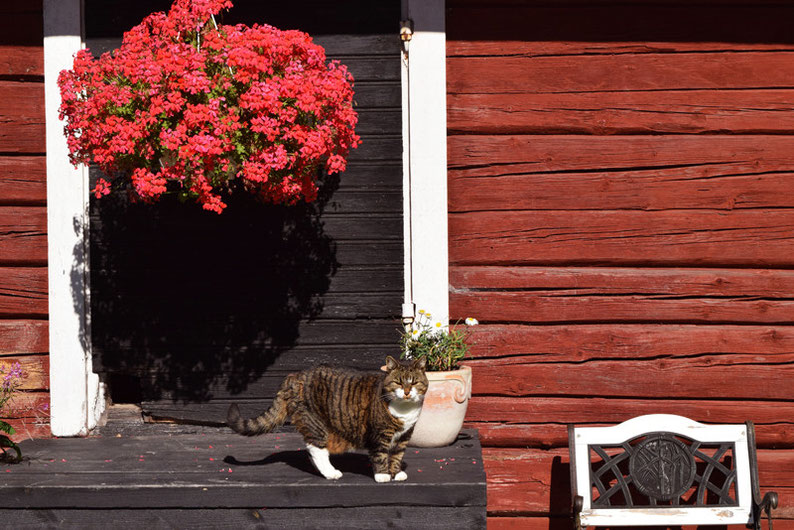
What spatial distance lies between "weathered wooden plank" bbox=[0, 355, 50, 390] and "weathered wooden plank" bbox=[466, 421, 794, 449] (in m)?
2.23

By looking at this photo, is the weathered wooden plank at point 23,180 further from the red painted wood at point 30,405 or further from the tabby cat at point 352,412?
the tabby cat at point 352,412

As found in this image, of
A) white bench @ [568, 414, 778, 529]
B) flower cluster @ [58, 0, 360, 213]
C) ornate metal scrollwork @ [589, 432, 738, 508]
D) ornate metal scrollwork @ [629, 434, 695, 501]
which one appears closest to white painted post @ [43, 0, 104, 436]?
flower cluster @ [58, 0, 360, 213]

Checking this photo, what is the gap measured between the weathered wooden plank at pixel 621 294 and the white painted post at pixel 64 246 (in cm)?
194

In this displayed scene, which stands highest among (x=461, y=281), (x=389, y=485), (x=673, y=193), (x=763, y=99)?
(x=763, y=99)

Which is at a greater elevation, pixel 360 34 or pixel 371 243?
pixel 360 34

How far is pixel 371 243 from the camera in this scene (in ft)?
13.7

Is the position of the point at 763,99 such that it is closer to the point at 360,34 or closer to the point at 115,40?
the point at 360,34

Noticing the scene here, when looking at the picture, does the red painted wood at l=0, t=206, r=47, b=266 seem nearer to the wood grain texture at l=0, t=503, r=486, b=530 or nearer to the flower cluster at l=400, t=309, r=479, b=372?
the wood grain texture at l=0, t=503, r=486, b=530

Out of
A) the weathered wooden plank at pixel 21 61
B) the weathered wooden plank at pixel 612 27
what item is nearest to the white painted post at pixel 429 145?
the weathered wooden plank at pixel 612 27

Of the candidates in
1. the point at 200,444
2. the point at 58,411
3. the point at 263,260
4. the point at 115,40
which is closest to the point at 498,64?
the point at 263,260

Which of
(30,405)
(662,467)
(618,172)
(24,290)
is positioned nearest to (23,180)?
(24,290)

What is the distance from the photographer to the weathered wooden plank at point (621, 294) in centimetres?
414

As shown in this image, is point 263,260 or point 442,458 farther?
point 263,260

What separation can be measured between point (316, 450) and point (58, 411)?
1.61 metres
